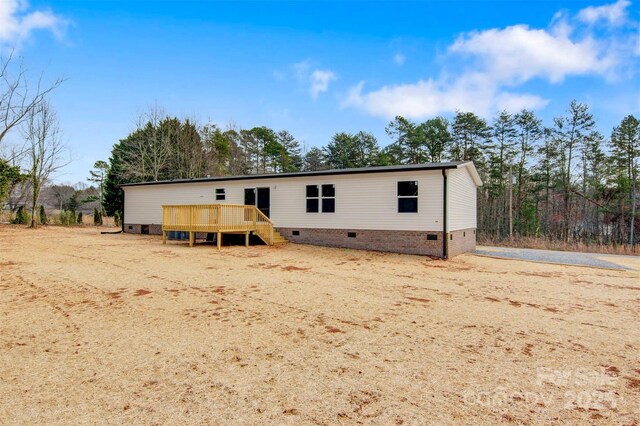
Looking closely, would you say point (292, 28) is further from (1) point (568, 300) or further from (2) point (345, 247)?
(1) point (568, 300)

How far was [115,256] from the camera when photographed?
411 inches

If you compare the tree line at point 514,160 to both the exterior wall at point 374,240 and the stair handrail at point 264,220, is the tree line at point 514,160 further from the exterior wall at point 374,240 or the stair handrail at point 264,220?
the exterior wall at point 374,240

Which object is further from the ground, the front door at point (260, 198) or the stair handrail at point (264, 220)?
the front door at point (260, 198)

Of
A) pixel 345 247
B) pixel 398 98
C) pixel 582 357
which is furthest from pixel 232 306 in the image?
pixel 398 98

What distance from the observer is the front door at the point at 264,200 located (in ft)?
49.6

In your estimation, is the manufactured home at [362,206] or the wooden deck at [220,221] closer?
the manufactured home at [362,206]

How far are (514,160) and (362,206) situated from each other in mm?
19605

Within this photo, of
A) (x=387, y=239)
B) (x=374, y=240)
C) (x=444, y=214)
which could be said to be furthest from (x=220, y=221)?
(x=444, y=214)

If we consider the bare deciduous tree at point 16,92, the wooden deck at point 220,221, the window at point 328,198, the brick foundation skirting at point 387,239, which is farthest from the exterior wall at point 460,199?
the bare deciduous tree at point 16,92

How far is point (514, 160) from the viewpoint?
26.9 m

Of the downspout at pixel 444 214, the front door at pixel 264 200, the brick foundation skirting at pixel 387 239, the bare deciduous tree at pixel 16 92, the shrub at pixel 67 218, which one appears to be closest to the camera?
the downspout at pixel 444 214

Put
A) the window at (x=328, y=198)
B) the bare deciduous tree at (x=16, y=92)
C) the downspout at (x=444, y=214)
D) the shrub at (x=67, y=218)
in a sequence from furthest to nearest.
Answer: the shrub at (x=67, y=218) < the bare deciduous tree at (x=16, y=92) < the window at (x=328, y=198) < the downspout at (x=444, y=214)

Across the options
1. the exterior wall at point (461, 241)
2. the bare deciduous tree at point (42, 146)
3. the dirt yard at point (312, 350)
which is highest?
the bare deciduous tree at point (42, 146)

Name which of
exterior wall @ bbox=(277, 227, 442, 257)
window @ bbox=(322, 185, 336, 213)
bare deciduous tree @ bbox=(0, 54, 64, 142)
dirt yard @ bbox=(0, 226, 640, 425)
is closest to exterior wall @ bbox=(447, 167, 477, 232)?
exterior wall @ bbox=(277, 227, 442, 257)
